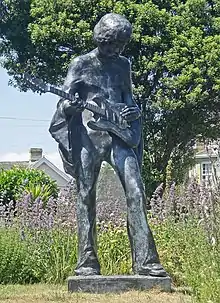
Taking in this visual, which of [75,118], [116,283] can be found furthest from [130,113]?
[116,283]

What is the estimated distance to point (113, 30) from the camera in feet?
24.6

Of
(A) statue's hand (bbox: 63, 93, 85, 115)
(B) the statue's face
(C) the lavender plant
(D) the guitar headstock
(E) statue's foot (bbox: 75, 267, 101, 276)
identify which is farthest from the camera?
(C) the lavender plant

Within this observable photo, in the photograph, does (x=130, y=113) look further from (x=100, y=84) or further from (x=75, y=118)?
(x=75, y=118)

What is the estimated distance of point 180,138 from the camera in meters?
27.5

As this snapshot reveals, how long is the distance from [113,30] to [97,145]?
1.18 metres

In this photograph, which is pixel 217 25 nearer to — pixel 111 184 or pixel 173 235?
pixel 111 184

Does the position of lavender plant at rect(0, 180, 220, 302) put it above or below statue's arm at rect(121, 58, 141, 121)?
below

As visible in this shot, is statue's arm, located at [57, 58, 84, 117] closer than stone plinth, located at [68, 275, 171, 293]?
No

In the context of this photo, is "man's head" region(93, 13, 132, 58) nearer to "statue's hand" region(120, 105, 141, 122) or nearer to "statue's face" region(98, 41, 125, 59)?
"statue's face" region(98, 41, 125, 59)

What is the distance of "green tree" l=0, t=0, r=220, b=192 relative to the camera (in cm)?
2494

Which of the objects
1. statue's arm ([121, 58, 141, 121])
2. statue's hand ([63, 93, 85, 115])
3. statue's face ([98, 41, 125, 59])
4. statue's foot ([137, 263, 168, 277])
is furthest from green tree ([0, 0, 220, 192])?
statue's foot ([137, 263, 168, 277])

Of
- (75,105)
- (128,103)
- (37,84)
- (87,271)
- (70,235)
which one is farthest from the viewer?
(70,235)

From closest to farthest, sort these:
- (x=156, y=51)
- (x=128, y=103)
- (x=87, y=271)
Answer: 1. (x=87, y=271)
2. (x=128, y=103)
3. (x=156, y=51)

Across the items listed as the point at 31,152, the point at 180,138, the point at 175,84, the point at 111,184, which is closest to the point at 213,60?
the point at 175,84
